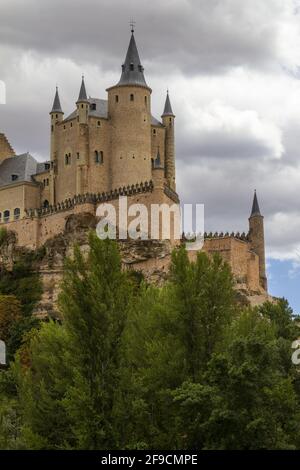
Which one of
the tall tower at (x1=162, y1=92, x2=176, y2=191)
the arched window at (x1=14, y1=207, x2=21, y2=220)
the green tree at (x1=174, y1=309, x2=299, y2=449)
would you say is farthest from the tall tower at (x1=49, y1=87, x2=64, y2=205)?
the green tree at (x1=174, y1=309, x2=299, y2=449)

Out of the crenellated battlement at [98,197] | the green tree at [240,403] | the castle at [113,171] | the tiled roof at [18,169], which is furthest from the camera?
the tiled roof at [18,169]

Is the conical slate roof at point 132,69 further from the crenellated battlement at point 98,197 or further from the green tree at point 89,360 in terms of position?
the green tree at point 89,360

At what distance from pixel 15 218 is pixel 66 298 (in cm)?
6241

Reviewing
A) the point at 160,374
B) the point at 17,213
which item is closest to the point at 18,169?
the point at 17,213

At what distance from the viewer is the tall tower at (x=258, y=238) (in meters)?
106

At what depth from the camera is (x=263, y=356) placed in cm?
4388

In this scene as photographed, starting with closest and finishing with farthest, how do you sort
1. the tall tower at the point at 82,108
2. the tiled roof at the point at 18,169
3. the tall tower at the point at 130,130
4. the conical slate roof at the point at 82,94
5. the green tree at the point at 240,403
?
the green tree at the point at 240,403
the tall tower at the point at 130,130
the tall tower at the point at 82,108
the conical slate roof at the point at 82,94
the tiled roof at the point at 18,169

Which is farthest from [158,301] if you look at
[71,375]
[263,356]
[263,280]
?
[263,280]

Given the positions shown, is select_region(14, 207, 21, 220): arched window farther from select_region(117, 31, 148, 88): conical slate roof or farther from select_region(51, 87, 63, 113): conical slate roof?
select_region(117, 31, 148, 88): conical slate roof

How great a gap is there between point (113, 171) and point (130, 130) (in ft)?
15.7

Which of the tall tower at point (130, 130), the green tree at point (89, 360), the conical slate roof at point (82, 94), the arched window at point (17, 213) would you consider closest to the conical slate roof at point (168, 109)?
the tall tower at point (130, 130)

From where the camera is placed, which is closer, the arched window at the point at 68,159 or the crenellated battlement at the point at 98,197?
the crenellated battlement at the point at 98,197

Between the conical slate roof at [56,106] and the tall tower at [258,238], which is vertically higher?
the conical slate roof at [56,106]
